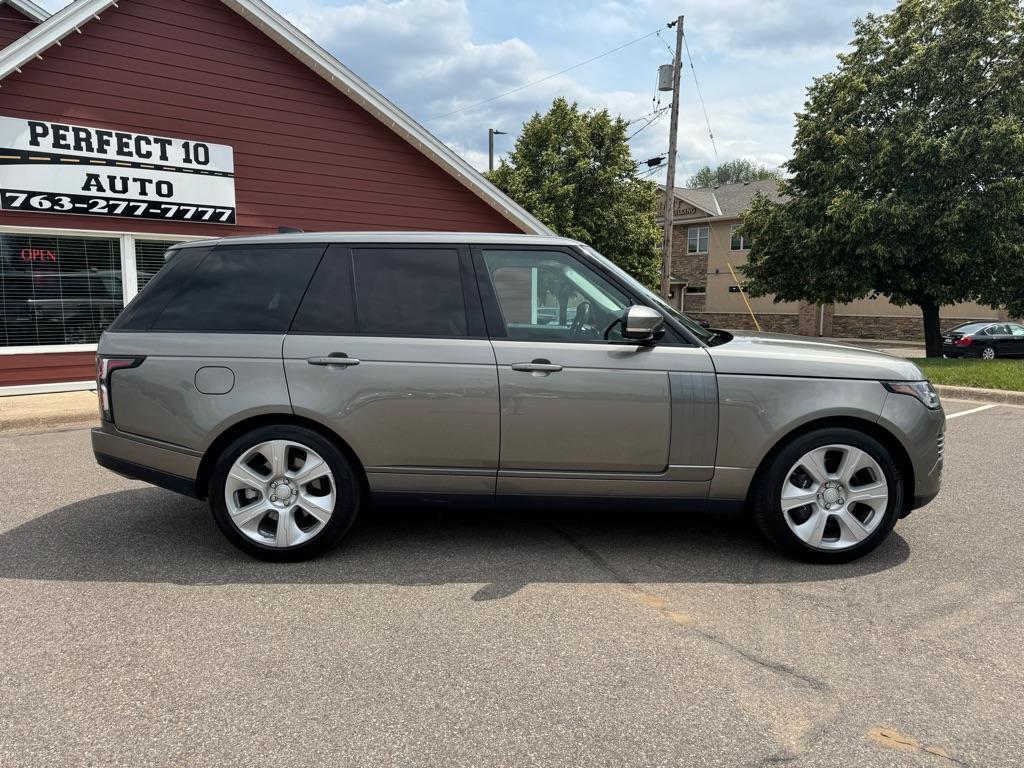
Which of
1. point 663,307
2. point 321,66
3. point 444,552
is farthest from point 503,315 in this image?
point 321,66

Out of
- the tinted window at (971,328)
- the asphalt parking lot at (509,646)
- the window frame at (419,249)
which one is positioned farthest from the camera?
the tinted window at (971,328)

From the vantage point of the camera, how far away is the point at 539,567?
3.84m

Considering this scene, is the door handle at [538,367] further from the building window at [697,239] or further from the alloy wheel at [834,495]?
the building window at [697,239]

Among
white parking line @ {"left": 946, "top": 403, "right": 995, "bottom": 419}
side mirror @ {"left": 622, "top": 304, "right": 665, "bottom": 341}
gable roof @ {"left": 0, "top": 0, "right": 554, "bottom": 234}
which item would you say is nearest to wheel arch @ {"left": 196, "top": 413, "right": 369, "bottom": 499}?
side mirror @ {"left": 622, "top": 304, "right": 665, "bottom": 341}

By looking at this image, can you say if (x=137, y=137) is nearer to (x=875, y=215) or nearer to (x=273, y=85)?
(x=273, y=85)

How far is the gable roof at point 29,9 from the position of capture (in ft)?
37.6

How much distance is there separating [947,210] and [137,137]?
15.6 m

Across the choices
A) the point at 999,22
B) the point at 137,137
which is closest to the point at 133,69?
the point at 137,137

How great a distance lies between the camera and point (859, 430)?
3801 millimetres

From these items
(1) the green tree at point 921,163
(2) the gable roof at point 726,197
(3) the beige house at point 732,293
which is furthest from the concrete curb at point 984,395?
(2) the gable roof at point 726,197

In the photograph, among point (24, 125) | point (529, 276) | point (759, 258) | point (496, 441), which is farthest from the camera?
point (759, 258)

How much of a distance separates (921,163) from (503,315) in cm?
1552

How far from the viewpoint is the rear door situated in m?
3.75

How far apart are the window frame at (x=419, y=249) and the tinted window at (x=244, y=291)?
8cm
